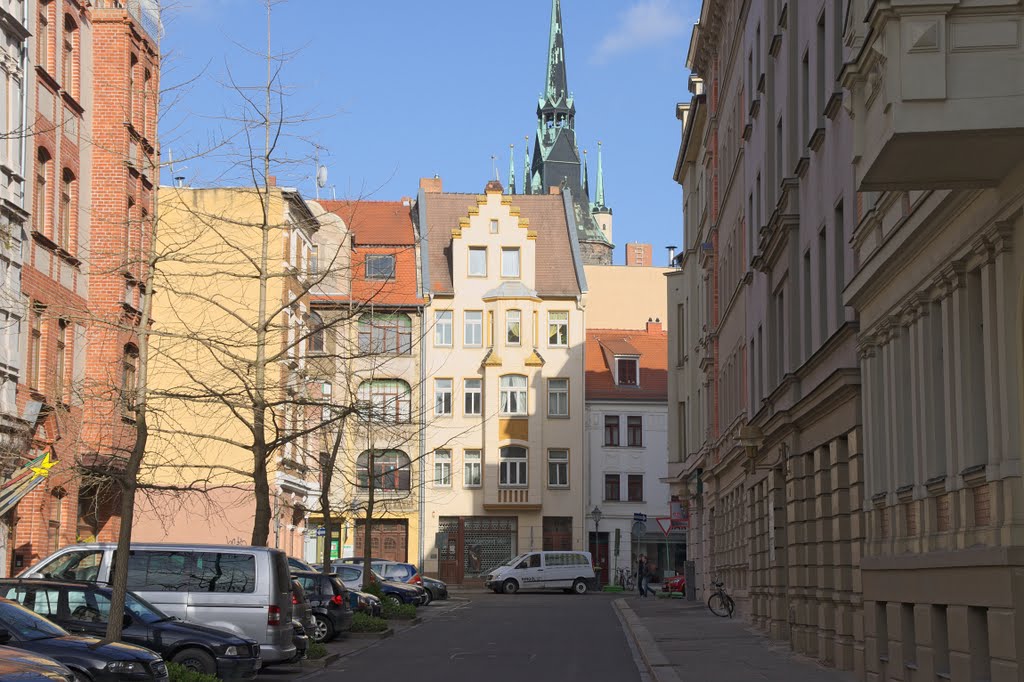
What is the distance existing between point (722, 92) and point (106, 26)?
61.2 feet

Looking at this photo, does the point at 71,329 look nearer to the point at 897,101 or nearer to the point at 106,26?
the point at 106,26

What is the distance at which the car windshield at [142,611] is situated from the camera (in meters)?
19.1

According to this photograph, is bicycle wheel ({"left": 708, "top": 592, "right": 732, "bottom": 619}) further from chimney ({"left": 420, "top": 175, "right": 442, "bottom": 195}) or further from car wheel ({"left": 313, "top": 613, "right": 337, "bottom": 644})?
chimney ({"left": 420, "top": 175, "right": 442, "bottom": 195})

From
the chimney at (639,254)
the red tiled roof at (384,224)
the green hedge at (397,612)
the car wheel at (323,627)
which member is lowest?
the green hedge at (397,612)

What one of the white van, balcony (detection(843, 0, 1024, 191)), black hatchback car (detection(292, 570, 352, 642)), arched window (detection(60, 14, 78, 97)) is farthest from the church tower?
balcony (detection(843, 0, 1024, 191))

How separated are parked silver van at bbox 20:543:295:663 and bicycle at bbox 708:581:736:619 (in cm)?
2055

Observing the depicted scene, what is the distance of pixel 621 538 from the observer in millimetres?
73688

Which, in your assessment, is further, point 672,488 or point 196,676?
point 672,488

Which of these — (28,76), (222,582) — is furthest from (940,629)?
(28,76)

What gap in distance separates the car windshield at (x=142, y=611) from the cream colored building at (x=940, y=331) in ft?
30.2

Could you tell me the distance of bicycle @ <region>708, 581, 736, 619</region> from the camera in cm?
4022

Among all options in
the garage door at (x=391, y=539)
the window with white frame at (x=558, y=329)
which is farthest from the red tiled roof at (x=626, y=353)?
the garage door at (x=391, y=539)

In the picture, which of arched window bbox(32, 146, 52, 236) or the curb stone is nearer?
the curb stone

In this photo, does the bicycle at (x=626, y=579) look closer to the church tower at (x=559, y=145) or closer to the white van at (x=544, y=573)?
the white van at (x=544, y=573)
